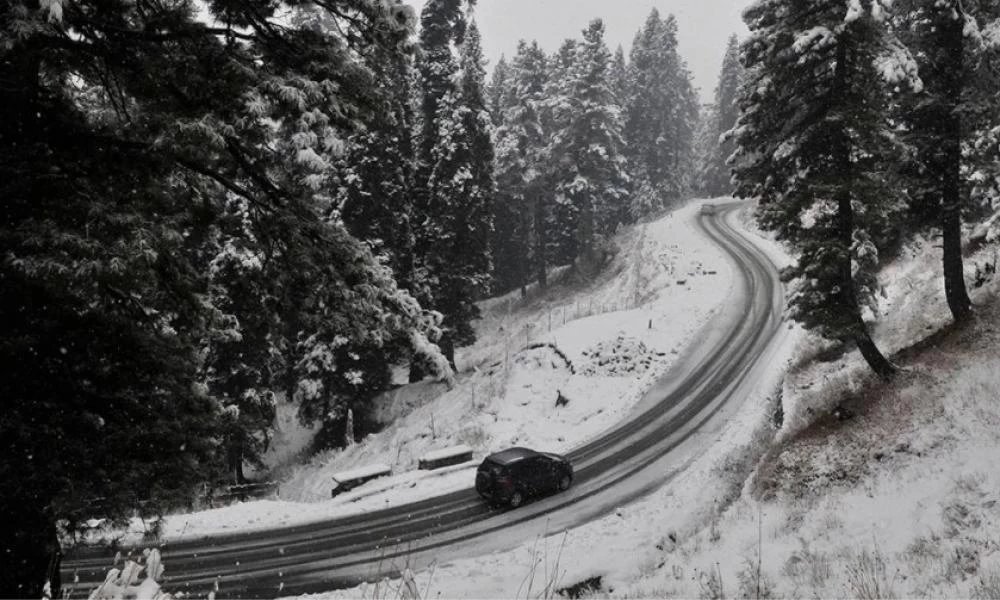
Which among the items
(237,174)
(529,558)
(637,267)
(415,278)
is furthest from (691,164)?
(237,174)

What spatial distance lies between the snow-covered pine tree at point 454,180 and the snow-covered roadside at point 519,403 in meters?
3.94

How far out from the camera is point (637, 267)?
4362 cm

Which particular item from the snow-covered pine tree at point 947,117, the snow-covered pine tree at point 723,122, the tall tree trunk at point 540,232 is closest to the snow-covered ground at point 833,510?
the snow-covered pine tree at point 947,117

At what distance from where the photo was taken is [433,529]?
17000mm

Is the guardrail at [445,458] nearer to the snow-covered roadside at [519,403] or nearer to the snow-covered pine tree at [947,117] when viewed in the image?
the snow-covered roadside at [519,403]

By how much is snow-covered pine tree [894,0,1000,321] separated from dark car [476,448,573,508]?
41.2ft

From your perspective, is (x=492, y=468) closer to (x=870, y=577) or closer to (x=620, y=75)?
(x=870, y=577)

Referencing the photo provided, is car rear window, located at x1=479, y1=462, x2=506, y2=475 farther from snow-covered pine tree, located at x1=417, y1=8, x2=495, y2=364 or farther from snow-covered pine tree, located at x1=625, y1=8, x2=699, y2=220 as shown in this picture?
snow-covered pine tree, located at x1=625, y1=8, x2=699, y2=220

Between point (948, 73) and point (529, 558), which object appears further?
point (948, 73)

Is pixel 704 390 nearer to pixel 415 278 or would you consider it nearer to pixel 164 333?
pixel 415 278

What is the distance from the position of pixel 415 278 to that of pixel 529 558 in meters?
18.1

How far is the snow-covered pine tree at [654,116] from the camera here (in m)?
64.4

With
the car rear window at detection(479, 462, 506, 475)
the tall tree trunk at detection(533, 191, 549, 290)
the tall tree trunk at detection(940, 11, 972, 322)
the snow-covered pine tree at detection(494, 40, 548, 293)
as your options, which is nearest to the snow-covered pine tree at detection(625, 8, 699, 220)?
the snow-covered pine tree at detection(494, 40, 548, 293)

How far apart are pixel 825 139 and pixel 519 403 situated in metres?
16.1
